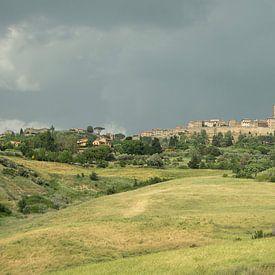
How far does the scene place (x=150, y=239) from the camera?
3073cm

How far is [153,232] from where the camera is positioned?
3219 centimetres

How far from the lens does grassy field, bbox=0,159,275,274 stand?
23.0m

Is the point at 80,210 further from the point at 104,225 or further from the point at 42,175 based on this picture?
the point at 42,175

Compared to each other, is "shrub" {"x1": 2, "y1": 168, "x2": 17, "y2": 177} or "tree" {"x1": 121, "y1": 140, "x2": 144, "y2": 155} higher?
"tree" {"x1": 121, "y1": 140, "x2": 144, "y2": 155}

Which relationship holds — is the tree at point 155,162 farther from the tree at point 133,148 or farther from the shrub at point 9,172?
the shrub at point 9,172

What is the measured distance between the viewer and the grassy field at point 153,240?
2295cm

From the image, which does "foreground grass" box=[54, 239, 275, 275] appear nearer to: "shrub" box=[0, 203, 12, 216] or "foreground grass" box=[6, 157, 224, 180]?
"shrub" box=[0, 203, 12, 216]

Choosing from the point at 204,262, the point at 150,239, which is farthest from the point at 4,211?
the point at 204,262

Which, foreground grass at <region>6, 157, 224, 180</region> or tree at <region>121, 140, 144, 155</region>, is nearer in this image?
foreground grass at <region>6, 157, 224, 180</region>

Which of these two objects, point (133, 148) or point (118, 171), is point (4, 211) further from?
point (133, 148)

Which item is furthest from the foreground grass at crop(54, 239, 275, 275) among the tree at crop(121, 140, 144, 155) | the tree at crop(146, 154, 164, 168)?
the tree at crop(121, 140, 144, 155)

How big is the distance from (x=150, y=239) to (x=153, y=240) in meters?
0.28

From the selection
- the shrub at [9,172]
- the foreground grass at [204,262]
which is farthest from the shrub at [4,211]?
the foreground grass at [204,262]

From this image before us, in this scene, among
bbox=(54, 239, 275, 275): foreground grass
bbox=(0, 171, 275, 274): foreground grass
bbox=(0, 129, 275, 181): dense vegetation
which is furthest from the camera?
bbox=(0, 129, 275, 181): dense vegetation
